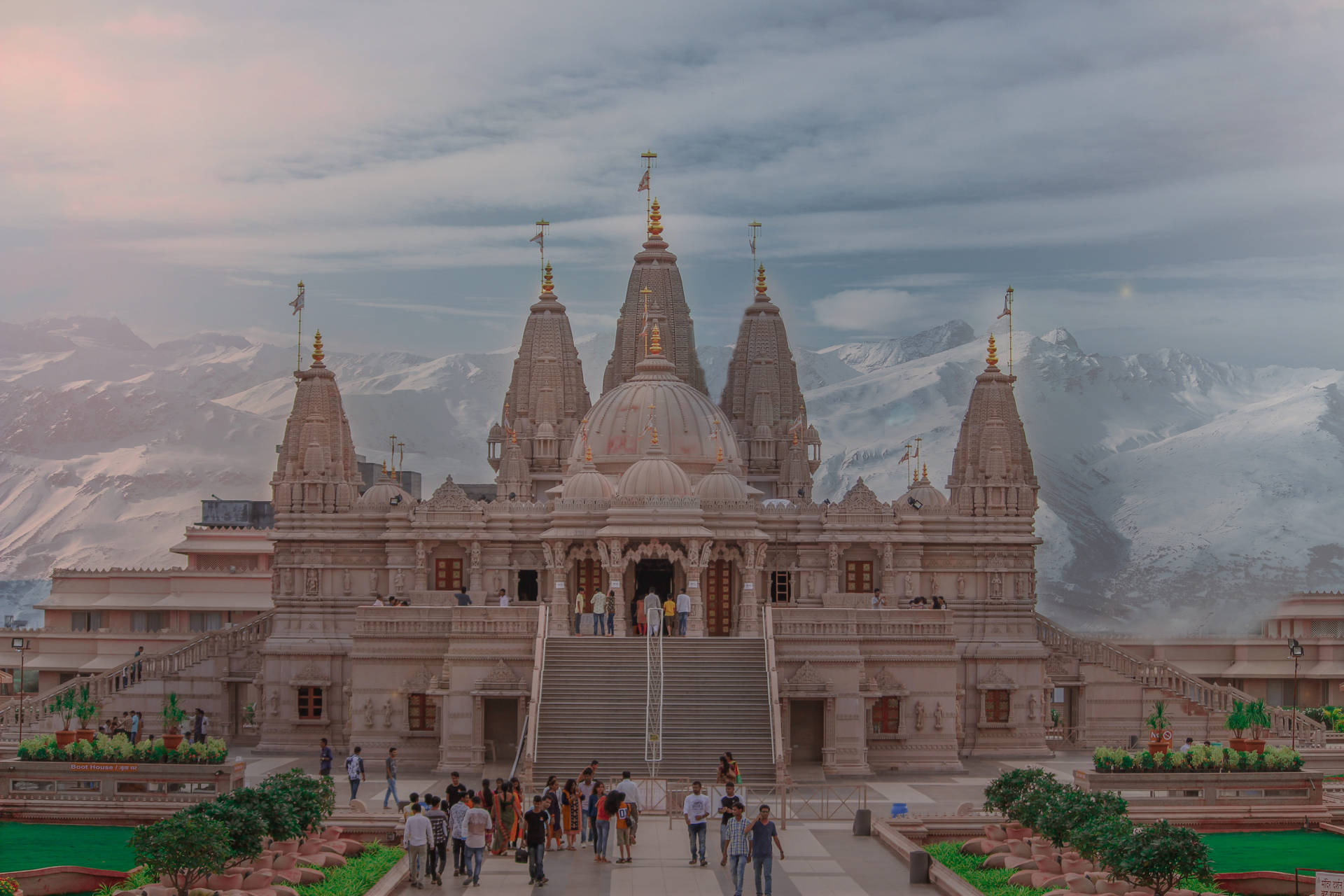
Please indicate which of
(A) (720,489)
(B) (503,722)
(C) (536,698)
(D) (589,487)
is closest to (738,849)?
(C) (536,698)

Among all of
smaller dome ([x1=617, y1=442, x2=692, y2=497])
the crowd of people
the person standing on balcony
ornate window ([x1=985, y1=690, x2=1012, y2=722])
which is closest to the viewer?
the crowd of people

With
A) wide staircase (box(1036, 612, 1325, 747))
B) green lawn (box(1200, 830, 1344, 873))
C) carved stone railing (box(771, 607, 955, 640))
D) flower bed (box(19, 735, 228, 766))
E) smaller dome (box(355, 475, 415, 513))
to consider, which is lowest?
green lawn (box(1200, 830, 1344, 873))

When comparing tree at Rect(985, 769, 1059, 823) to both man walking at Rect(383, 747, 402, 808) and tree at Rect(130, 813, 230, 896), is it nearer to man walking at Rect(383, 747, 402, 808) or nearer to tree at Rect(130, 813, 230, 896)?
tree at Rect(130, 813, 230, 896)

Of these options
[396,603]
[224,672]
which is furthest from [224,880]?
[224,672]

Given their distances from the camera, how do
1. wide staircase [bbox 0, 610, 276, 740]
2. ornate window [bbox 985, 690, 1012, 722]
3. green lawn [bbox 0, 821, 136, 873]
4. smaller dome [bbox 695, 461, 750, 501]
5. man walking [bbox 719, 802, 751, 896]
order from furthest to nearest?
ornate window [bbox 985, 690, 1012, 722]
smaller dome [bbox 695, 461, 750, 501]
wide staircase [bbox 0, 610, 276, 740]
green lawn [bbox 0, 821, 136, 873]
man walking [bbox 719, 802, 751, 896]

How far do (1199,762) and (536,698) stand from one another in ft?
49.8

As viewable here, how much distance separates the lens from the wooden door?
5275 centimetres

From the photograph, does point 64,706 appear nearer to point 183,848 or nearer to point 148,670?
point 148,670

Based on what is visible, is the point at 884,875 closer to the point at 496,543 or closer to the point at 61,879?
the point at 61,879

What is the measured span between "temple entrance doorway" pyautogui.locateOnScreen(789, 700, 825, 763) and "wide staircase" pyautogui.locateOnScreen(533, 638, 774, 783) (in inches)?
93.7

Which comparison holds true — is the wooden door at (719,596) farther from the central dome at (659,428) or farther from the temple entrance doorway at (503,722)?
the temple entrance doorway at (503,722)

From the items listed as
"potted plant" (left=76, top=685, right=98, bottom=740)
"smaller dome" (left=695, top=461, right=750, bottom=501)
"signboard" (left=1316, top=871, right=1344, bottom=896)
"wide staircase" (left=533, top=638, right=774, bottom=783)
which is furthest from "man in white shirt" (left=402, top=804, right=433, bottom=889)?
"smaller dome" (left=695, top=461, right=750, bottom=501)

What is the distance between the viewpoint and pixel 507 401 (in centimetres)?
6938

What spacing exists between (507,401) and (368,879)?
40927 millimetres
